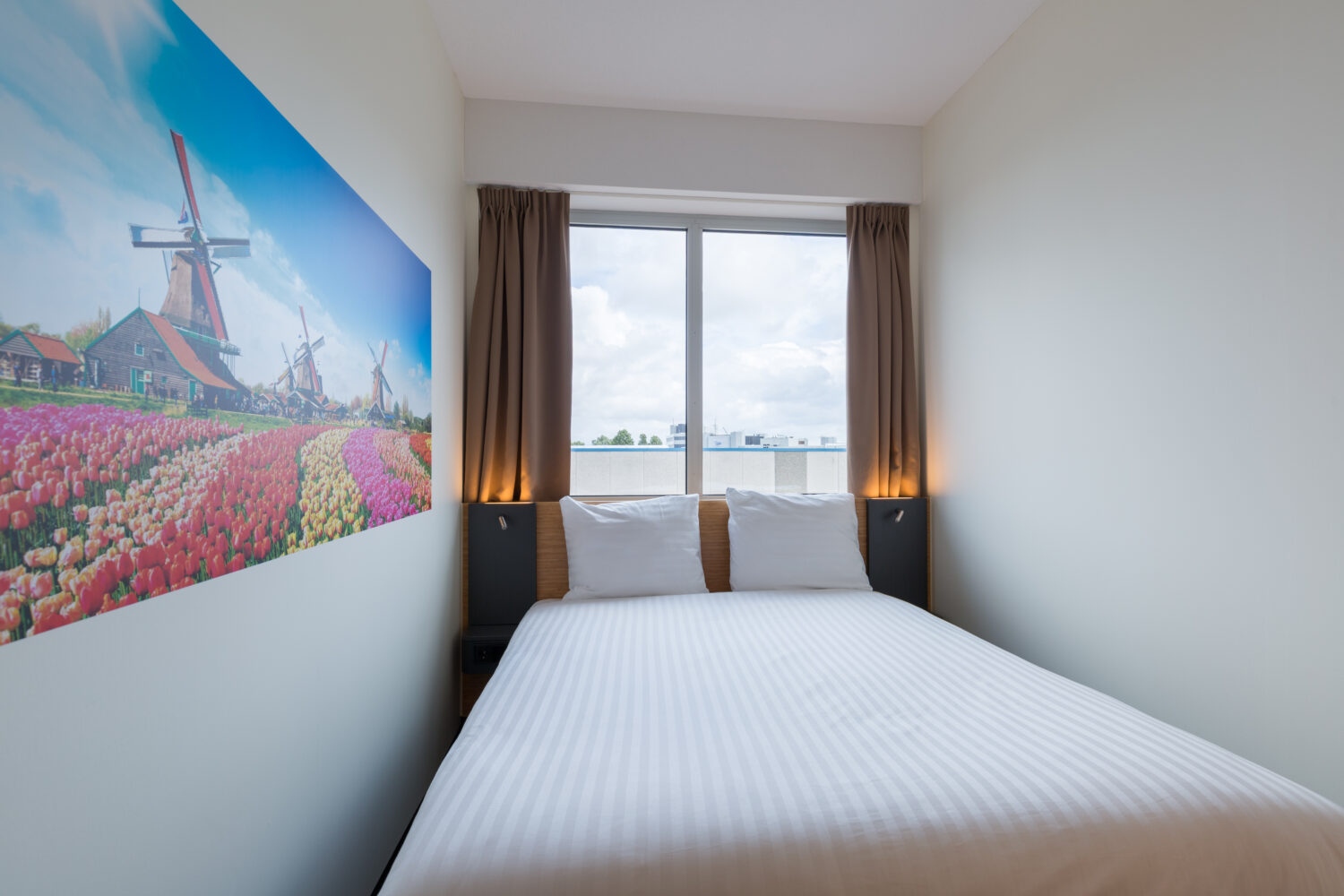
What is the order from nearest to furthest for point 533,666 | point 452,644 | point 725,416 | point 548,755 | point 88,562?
point 88,562
point 548,755
point 533,666
point 452,644
point 725,416

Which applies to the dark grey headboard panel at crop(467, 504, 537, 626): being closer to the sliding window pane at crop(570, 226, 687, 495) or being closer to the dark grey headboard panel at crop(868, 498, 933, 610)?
the sliding window pane at crop(570, 226, 687, 495)

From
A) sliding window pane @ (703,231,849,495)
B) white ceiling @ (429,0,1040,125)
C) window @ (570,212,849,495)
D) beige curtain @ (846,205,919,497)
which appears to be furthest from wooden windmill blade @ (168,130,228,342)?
beige curtain @ (846,205,919,497)

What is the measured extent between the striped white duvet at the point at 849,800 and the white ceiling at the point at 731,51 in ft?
7.29

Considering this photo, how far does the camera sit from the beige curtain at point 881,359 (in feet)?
9.81

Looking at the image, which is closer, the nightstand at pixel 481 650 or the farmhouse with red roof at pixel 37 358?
the farmhouse with red roof at pixel 37 358

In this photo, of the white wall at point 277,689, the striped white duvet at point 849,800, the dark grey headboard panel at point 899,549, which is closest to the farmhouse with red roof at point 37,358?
the white wall at point 277,689

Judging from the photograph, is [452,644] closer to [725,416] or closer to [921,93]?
[725,416]

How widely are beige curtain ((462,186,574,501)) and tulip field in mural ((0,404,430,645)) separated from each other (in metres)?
1.53

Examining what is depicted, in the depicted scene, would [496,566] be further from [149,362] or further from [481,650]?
[149,362]

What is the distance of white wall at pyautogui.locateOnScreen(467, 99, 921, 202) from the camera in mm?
2732

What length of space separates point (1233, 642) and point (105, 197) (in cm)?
233

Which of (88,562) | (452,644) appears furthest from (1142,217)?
(452,644)

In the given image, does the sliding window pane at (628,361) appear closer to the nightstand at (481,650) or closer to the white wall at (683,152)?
the white wall at (683,152)

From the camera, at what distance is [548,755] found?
1.17 metres
